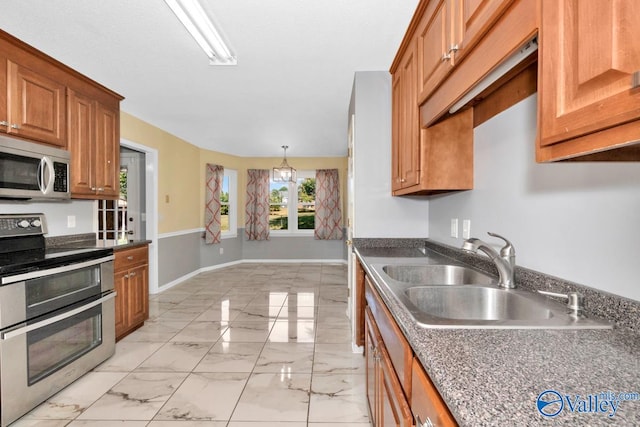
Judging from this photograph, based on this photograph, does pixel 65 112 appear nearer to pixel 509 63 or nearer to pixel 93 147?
pixel 93 147

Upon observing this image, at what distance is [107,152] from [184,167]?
253 centimetres

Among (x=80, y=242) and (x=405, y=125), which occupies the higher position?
(x=405, y=125)

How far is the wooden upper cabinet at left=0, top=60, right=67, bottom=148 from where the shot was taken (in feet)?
7.01

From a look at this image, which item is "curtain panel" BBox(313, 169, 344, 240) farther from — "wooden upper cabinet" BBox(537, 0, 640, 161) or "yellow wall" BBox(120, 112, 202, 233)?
"wooden upper cabinet" BBox(537, 0, 640, 161)

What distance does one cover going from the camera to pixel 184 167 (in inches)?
217

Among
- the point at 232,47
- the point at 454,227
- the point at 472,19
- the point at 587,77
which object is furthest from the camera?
the point at 232,47

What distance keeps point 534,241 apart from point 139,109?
4.24 m

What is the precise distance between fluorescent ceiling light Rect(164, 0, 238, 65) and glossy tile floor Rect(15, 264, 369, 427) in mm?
2323

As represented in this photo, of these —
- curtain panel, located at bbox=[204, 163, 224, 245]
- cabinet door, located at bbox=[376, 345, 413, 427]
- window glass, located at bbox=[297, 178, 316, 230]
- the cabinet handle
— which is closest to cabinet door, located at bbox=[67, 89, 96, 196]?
cabinet door, located at bbox=[376, 345, 413, 427]

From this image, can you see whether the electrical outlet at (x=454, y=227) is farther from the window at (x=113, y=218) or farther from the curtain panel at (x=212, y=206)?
the curtain panel at (x=212, y=206)

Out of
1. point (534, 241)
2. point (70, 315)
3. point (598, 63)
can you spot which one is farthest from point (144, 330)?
point (598, 63)

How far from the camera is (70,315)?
2143 millimetres

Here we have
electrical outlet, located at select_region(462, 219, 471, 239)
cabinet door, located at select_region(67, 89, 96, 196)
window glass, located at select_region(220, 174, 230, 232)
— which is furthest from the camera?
window glass, located at select_region(220, 174, 230, 232)

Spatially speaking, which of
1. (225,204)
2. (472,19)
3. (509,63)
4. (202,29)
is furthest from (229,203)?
(509,63)
